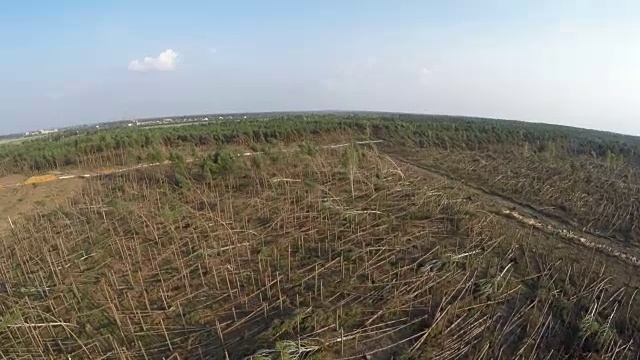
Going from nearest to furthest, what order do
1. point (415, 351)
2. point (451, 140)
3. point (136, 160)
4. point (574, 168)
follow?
point (415, 351) < point (574, 168) < point (136, 160) < point (451, 140)

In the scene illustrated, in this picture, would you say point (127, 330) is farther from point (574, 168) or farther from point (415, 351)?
point (574, 168)

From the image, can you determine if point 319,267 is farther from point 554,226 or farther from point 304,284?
point 554,226

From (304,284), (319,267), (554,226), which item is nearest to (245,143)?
(554,226)

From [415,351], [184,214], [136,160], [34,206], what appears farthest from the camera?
[136,160]

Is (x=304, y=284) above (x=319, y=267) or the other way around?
the other way around

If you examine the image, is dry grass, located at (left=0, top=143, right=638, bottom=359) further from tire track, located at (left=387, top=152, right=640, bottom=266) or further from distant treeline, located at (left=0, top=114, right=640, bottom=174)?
distant treeline, located at (left=0, top=114, right=640, bottom=174)

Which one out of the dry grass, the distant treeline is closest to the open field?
the dry grass

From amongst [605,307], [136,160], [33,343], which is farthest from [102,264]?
[136,160]
